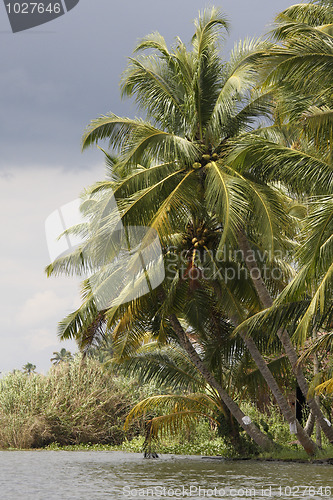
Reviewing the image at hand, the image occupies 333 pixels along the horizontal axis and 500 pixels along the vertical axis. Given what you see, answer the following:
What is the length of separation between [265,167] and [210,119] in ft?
8.10

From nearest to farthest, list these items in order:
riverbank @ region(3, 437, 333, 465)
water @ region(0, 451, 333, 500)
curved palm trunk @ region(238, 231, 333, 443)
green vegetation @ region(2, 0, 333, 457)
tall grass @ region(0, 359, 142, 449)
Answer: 1. water @ region(0, 451, 333, 500)
2. green vegetation @ region(2, 0, 333, 457)
3. curved palm trunk @ region(238, 231, 333, 443)
4. riverbank @ region(3, 437, 333, 465)
5. tall grass @ region(0, 359, 142, 449)

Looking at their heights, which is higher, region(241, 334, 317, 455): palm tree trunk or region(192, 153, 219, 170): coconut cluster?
region(192, 153, 219, 170): coconut cluster

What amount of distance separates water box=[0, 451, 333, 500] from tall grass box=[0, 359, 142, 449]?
29.0 ft

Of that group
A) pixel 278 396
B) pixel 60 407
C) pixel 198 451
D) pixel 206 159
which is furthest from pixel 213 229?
pixel 60 407

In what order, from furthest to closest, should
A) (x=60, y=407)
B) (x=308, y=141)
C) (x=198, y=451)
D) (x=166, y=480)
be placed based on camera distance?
(x=60, y=407)
(x=198, y=451)
(x=166, y=480)
(x=308, y=141)

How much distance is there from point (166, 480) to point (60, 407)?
15.4m

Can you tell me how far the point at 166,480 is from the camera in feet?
48.0

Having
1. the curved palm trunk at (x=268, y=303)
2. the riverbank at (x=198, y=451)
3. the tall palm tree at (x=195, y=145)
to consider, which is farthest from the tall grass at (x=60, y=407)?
the curved palm trunk at (x=268, y=303)

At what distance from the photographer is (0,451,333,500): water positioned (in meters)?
12.1

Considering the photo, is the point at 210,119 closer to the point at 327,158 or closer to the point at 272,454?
the point at 327,158

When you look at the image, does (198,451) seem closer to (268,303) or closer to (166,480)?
(268,303)
